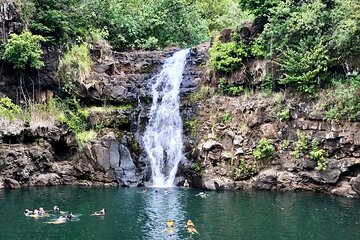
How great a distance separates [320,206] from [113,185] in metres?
14.0

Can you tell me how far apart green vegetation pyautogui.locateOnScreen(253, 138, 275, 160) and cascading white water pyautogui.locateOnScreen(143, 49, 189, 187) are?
5703 mm

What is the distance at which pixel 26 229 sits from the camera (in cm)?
1920

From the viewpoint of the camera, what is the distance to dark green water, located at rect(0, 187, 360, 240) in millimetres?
18609

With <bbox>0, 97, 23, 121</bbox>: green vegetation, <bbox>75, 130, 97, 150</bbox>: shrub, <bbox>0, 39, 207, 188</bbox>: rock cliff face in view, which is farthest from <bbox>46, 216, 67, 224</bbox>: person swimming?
<bbox>0, 97, 23, 121</bbox>: green vegetation

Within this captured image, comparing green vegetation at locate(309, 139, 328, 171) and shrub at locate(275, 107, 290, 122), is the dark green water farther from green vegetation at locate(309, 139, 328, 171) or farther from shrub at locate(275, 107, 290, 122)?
shrub at locate(275, 107, 290, 122)

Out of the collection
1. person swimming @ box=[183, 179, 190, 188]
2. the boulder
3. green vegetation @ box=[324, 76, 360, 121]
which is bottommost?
person swimming @ box=[183, 179, 190, 188]

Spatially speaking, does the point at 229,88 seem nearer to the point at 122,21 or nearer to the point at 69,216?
the point at 122,21

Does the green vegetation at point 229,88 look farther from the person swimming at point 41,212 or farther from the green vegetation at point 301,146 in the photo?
the person swimming at point 41,212

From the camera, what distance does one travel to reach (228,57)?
33.2m

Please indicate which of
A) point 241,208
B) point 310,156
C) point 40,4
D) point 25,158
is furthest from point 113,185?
point 40,4

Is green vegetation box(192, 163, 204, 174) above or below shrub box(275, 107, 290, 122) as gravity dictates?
below

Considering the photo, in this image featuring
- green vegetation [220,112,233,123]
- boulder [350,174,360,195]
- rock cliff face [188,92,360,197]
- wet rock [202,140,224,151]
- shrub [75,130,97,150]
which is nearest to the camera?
boulder [350,174,360,195]

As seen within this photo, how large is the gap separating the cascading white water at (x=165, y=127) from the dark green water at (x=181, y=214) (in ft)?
10.0

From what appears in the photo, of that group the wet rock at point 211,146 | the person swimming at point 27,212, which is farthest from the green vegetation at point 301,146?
the person swimming at point 27,212
